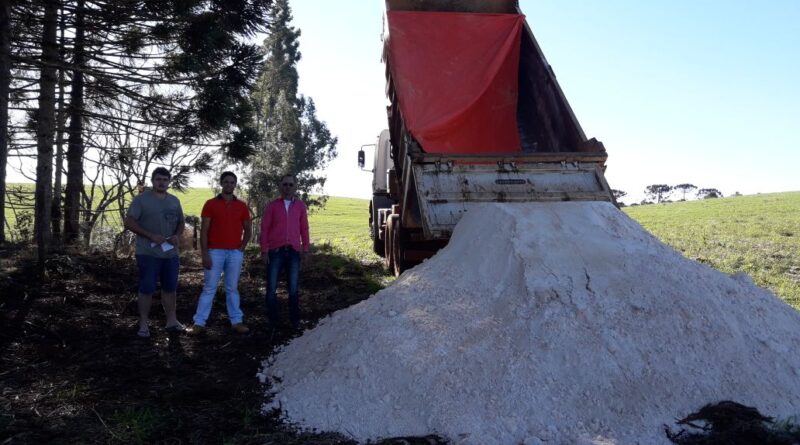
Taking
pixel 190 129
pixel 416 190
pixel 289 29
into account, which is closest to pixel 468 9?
pixel 416 190

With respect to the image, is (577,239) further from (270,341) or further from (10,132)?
(10,132)

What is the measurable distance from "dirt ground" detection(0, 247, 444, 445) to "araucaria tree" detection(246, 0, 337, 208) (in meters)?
16.8

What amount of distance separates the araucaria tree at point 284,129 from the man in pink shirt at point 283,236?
19151 millimetres

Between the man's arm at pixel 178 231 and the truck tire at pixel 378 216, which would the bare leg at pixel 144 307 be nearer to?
the man's arm at pixel 178 231

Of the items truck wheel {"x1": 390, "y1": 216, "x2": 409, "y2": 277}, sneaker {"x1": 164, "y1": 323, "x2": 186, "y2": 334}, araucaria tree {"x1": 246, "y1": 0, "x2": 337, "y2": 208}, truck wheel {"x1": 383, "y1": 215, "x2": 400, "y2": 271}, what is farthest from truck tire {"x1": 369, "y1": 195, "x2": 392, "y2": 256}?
araucaria tree {"x1": 246, "y1": 0, "x2": 337, "y2": 208}

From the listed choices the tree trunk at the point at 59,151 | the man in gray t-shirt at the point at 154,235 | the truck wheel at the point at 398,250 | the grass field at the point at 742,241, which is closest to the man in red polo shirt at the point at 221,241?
the man in gray t-shirt at the point at 154,235

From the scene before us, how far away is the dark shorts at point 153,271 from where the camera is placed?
216 inches

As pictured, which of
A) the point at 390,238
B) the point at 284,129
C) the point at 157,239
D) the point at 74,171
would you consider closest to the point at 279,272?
the point at 157,239

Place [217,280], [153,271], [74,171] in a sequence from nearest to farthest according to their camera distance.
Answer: [153,271]
[217,280]
[74,171]

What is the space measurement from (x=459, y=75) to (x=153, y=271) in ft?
16.0

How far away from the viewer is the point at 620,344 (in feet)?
13.5

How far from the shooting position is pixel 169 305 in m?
5.78

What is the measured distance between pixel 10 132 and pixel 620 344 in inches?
371

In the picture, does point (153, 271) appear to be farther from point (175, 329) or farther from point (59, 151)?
point (59, 151)
